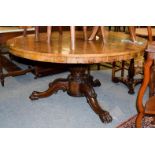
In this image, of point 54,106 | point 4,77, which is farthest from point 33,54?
point 4,77

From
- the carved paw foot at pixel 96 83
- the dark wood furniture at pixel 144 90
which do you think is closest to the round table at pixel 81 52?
the dark wood furniture at pixel 144 90

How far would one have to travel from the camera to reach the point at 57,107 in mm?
2580

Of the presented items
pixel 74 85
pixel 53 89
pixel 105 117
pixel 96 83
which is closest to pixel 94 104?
pixel 105 117

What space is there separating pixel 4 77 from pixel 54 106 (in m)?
0.94

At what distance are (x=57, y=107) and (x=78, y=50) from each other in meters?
0.96

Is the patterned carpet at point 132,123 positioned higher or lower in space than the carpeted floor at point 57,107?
lower

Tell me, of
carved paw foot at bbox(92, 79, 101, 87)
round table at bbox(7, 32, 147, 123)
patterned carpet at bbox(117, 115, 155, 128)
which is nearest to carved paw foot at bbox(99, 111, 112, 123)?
round table at bbox(7, 32, 147, 123)

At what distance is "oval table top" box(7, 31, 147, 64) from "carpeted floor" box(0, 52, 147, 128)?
0.75 metres

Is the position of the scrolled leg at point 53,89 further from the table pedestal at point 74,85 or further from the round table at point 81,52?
the round table at point 81,52

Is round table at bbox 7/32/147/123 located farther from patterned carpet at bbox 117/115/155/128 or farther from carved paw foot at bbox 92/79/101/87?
carved paw foot at bbox 92/79/101/87

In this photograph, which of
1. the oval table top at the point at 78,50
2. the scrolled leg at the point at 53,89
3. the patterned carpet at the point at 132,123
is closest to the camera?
the oval table top at the point at 78,50

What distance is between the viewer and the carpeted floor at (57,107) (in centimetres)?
228

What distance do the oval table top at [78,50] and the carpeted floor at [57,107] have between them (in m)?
0.75
